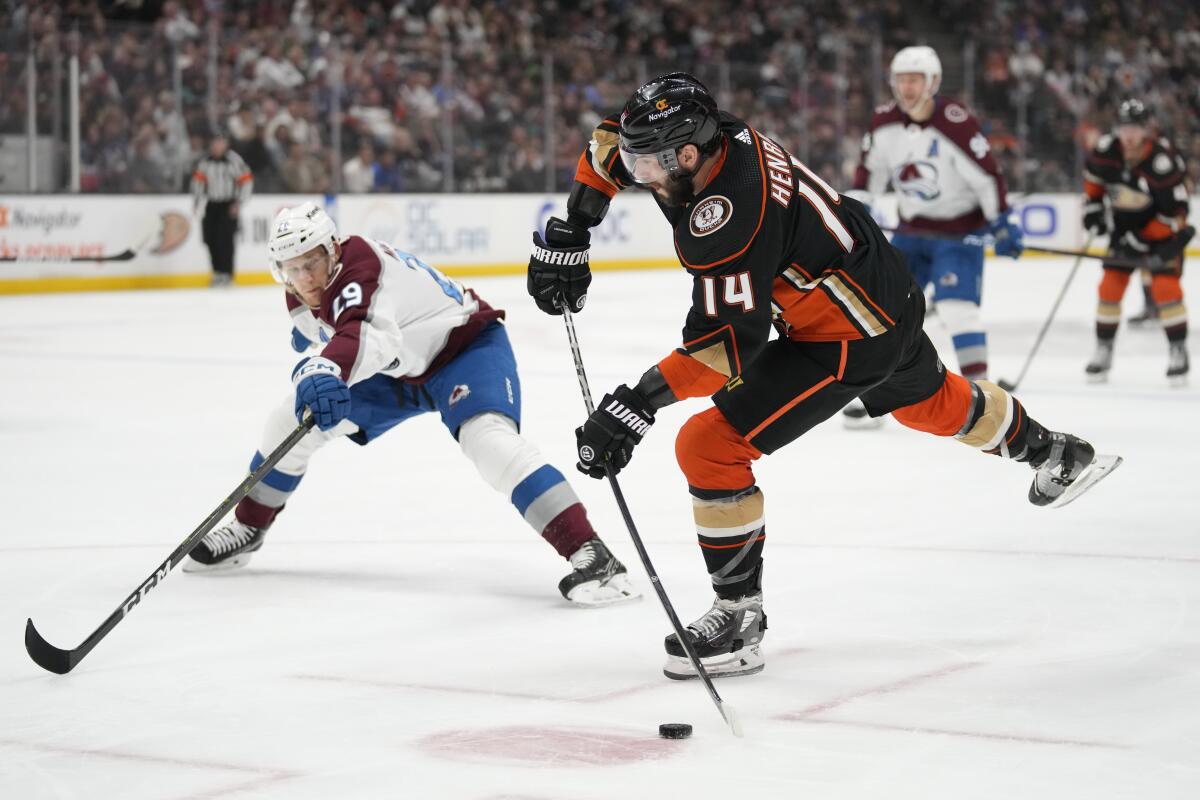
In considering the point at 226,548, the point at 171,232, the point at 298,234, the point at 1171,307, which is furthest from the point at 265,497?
the point at 171,232

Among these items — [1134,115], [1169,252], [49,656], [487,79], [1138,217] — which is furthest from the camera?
[487,79]

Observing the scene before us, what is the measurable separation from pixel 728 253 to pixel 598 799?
1.00 meters

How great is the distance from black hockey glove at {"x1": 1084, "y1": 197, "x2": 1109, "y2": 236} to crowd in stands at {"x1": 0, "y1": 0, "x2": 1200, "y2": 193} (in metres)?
8.39

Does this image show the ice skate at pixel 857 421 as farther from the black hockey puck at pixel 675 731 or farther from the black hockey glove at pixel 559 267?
the black hockey puck at pixel 675 731

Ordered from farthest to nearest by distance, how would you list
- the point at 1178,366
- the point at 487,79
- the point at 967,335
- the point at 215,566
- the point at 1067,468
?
the point at 487,79
the point at 1178,366
the point at 967,335
the point at 215,566
the point at 1067,468

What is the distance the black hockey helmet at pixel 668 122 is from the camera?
301cm

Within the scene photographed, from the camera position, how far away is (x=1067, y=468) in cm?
400

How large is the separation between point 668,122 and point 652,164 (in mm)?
95

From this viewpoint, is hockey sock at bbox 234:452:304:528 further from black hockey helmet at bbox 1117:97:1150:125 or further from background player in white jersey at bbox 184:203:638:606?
black hockey helmet at bbox 1117:97:1150:125

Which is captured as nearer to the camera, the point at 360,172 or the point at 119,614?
the point at 119,614

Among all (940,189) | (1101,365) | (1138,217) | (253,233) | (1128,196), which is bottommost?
(253,233)

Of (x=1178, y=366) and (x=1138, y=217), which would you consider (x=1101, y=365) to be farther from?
(x=1138, y=217)

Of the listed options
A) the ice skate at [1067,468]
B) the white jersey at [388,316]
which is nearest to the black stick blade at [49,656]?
the white jersey at [388,316]

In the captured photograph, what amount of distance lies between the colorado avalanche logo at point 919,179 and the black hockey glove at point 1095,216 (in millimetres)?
1818
